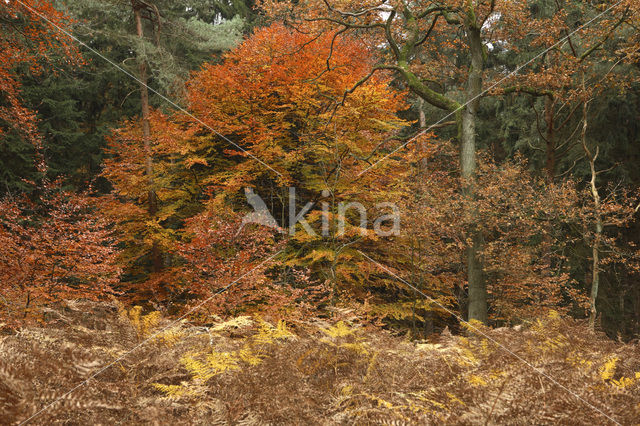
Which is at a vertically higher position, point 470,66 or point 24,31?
point 24,31

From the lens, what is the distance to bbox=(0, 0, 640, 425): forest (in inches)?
71.8

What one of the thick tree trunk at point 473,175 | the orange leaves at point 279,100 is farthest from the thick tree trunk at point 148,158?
the thick tree trunk at point 473,175

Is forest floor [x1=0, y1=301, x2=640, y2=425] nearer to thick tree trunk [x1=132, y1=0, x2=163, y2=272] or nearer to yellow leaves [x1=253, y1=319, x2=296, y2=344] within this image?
yellow leaves [x1=253, y1=319, x2=296, y2=344]

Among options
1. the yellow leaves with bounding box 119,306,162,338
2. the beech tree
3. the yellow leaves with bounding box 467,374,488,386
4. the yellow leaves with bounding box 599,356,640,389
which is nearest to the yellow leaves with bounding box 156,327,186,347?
the yellow leaves with bounding box 119,306,162,338

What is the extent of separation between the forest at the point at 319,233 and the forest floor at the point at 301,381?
0.01 m

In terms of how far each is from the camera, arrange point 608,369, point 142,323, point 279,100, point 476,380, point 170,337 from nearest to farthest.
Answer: point 476,380 → point 608,369 → point 170,337 → point 142,323 → point 279,100

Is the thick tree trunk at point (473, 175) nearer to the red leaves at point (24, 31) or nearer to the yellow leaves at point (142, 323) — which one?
the yellow leaves at point (142, 323)

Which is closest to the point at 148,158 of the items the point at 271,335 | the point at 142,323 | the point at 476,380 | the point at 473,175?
the point at 473,175

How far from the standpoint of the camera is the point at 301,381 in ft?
6.63

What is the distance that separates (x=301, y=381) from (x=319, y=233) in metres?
7.68

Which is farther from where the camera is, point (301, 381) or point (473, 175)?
point (473, 175)

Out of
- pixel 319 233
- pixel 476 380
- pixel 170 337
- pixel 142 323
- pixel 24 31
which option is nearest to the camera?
pixel 476 380

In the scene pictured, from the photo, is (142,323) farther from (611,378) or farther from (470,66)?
(470,66)

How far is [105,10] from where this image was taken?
1089cm
